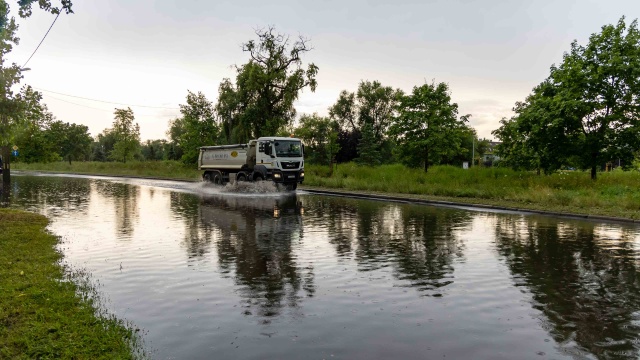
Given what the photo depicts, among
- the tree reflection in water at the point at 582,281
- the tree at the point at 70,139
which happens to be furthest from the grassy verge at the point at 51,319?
the tree at the point at 70,139

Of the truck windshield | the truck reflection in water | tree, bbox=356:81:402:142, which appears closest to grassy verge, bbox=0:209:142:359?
the truck reflection in water

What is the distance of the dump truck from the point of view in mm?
28203

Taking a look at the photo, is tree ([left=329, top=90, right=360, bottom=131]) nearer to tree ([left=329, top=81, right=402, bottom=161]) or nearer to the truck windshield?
tree ([left=329, top=81, right=402, bottom=161])

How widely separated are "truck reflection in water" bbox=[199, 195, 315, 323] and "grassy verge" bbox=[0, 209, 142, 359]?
5.91 ft

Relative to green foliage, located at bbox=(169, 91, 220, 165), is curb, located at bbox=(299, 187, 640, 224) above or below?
below

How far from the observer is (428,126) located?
29.6 metres

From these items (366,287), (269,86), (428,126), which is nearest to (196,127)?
(269,86)

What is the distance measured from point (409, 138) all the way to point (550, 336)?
2562 cm

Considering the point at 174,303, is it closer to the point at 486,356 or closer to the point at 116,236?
the point at 486,356

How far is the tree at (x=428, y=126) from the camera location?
96.1 ft

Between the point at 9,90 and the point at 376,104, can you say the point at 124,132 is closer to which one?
the point at 376,104

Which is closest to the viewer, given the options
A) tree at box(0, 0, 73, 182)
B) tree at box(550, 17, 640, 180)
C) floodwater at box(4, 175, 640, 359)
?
floodwater at box(4, 175, 640, 359)

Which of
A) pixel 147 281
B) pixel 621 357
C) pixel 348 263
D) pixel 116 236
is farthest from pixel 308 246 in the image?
pixel 621 357

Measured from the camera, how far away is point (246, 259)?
31.1 feet
